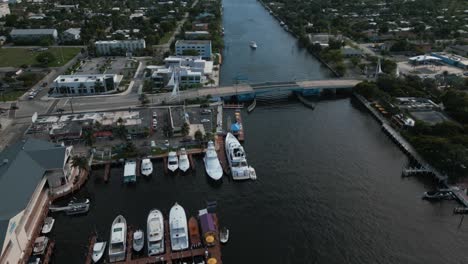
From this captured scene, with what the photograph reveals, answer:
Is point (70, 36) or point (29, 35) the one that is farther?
point (29, 35)

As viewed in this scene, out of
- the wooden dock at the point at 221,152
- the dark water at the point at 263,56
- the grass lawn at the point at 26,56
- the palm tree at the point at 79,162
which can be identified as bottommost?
the wooden dock at the point at 221,152

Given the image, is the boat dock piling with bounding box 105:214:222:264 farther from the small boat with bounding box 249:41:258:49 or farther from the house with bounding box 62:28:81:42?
the house with bounding box 62:28:81:42

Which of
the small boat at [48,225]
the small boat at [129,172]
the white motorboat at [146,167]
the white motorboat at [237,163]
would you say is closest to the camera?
the small boat at [48,225]

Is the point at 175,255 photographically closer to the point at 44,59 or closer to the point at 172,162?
the point at 172,162

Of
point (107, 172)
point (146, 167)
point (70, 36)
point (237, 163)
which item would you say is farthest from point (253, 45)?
point (107, 172)

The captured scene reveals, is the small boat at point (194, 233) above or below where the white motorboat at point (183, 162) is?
below

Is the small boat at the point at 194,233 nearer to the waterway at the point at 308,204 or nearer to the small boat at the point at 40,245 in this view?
the waterway at the point at 308,204

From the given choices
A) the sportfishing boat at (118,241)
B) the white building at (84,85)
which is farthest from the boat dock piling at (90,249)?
the white building at (84,85)
